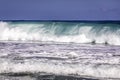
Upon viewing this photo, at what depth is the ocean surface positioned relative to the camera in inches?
299

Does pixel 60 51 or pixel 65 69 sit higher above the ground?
pixel 60 51

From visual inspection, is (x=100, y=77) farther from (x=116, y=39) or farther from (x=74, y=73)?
(x=116, y=39)

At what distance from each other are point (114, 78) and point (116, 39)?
13.0m

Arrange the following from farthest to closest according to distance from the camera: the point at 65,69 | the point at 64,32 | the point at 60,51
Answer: the point at 64,32 < the point at 60,51 < the point at 65,69

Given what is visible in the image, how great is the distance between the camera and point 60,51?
12.7m

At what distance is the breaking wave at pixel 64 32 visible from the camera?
21.4 m

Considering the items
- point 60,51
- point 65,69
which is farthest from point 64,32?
point 65,69

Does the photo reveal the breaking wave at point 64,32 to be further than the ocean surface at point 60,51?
Yes

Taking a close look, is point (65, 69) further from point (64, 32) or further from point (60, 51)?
point (64, 32)

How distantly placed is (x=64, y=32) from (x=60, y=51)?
40.2 feet

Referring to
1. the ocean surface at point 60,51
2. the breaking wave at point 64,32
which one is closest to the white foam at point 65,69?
the ocean surface at point 60,51

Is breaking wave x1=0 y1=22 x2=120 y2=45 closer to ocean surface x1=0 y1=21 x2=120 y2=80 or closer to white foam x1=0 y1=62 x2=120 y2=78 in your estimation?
ocean surface x1=0 y1=21 x2=120 y2=80

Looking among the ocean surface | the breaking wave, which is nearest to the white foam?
the ocean surface

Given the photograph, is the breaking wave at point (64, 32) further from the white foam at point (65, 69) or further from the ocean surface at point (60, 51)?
the white foam at point (65, 69)
